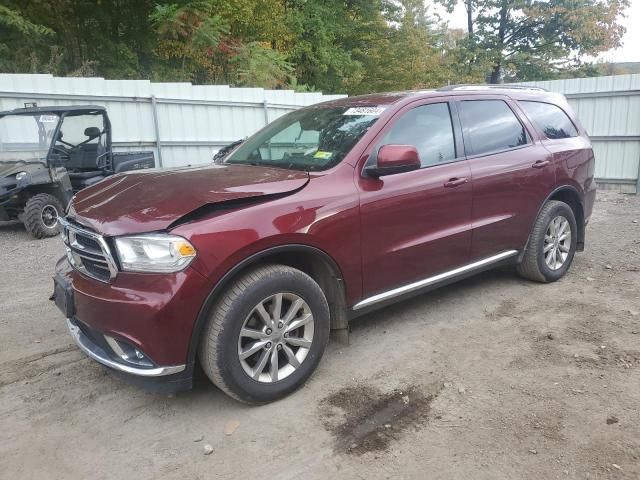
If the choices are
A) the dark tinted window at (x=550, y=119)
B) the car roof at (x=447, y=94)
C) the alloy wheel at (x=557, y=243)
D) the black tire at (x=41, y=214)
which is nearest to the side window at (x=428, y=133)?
the car roof at (x=447, y=94)

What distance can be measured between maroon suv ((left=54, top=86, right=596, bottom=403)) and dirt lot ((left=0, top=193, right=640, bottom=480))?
33 centimetres

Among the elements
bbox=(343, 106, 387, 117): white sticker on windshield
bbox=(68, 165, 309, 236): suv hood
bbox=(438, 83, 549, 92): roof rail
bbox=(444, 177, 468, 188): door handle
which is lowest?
bbox=(444, 177, 468, 188): door handle

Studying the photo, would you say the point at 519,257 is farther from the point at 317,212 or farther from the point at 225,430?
the point at 225,430

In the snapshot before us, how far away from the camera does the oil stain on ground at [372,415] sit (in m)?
2.67

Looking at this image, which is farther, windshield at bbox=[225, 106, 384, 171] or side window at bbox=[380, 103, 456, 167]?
side window at bbox=[380, 103, 456, 167]

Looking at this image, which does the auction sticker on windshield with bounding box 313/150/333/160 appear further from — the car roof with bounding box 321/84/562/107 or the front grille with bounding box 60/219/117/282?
the front grille with bounding box 60/219/117/282

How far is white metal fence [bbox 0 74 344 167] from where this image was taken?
353 inches

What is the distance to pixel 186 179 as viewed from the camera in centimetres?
329

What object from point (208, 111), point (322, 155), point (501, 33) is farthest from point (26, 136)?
point (501, 33)

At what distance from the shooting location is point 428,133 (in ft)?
12.9

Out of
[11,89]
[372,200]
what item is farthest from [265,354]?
[11,89]

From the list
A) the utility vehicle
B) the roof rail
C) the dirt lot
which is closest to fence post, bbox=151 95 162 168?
the utility vehicle

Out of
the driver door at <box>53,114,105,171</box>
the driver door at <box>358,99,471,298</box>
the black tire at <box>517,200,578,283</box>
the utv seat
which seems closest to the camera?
the driver door at <box>358,99,471,298</box>

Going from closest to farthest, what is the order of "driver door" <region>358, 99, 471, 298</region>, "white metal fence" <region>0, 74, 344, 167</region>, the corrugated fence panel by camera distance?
"driver door" <region>358, 99, 471, 298</region> < "white metal fence" <region>0, 74, 344, 167</region> < the corrugated fence panel
